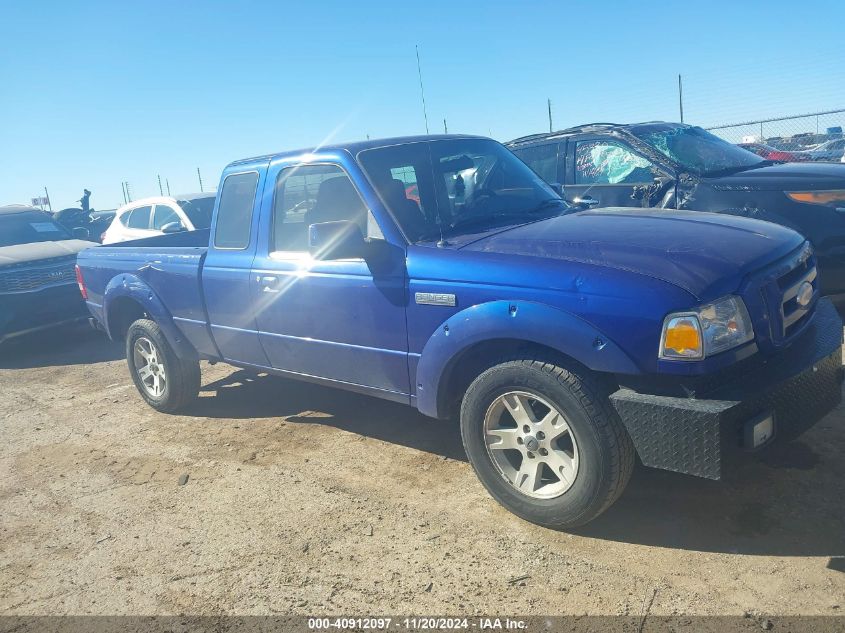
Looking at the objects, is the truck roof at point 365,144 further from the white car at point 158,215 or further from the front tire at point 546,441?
the white car at point 158,215

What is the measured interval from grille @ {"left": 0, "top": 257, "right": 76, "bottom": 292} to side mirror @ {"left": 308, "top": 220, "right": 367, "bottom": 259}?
6.10m

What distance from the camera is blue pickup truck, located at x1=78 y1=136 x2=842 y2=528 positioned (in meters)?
2.74

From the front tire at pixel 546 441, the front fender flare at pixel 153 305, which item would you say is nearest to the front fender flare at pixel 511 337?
the front tire at pixel 546 441

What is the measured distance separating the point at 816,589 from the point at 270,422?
3.64 meters

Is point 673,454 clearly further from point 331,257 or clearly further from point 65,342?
point 65,342

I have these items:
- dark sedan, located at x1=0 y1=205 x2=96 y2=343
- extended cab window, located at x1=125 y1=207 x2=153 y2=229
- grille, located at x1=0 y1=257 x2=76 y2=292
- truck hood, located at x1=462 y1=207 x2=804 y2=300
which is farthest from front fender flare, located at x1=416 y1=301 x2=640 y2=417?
extended cab window, located at x1=125 y1=207 x2=153 y2=229

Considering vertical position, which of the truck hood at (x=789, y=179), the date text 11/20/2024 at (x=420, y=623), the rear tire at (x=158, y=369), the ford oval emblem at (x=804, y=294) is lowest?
the date text 11/20/2024 at (x=420, y=623)

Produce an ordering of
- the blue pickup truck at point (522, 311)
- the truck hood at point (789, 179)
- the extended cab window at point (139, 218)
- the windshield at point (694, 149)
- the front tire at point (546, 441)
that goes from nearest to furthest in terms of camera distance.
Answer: the blue pickup truck at point (522, 311) → the front tire at point (546, 441) → the truck hood at point (789, 179) → the windshield at point (694, 149) → the extended cab window at point (139, 218)

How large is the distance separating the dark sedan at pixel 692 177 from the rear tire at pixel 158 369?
335cm

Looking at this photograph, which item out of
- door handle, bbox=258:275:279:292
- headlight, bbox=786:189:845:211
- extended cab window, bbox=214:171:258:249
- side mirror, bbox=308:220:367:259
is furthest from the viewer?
headlight, bbox=786:189:845:211

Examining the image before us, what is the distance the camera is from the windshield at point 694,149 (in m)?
6.45

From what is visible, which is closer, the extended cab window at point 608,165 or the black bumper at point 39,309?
the extended cab window at point 608,165

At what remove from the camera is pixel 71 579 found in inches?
130

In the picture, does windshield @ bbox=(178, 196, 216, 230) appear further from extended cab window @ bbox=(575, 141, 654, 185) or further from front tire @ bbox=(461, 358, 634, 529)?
front tire @ bbox=(461, 358, 634, 529)
